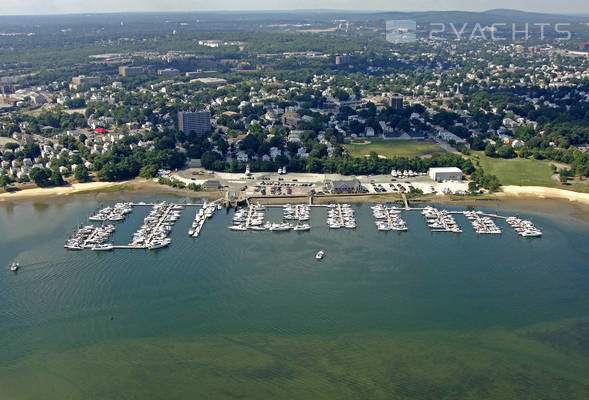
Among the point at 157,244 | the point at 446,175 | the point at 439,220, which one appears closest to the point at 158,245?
the point at 157,244

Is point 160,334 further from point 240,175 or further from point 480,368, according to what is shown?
point 240,175

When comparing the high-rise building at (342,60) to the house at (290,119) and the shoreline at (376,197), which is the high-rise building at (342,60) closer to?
the house at (290,119)

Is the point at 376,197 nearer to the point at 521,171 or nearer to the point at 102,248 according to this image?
the point at 521,171

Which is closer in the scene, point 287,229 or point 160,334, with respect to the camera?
point 160,334

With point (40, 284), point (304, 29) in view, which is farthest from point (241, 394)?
point (304, 29)

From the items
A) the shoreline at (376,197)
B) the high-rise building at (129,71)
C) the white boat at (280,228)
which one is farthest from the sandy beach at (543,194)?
the high-rise building at (129,71)

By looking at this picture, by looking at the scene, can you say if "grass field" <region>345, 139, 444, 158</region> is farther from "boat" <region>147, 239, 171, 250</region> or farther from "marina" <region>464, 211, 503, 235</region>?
"boat" <region>147, 239, 171, 250</region>

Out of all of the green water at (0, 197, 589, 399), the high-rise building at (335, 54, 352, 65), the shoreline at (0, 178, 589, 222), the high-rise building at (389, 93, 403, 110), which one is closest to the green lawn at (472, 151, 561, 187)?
the shoreline at (0, 178, 589, 222)

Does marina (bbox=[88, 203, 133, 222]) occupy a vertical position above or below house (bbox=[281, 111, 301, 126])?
below
